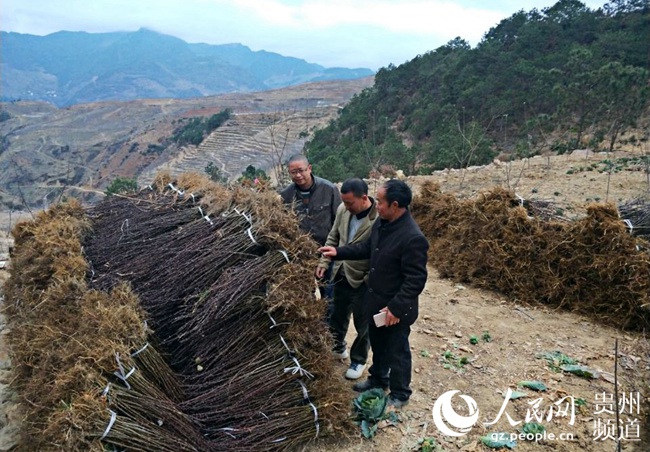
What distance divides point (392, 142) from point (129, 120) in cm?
5686

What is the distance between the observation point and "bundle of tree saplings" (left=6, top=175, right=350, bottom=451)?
2188 millimetres

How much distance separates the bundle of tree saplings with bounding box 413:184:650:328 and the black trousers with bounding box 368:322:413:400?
8.33ft

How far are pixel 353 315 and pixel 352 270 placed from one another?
13.9 inches

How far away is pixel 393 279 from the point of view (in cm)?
274

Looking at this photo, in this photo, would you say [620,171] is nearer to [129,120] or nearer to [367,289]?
[367,289]

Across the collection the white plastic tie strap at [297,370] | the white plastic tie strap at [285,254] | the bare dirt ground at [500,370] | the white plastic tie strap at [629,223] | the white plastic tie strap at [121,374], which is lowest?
the bare dirt ground at [500,370]

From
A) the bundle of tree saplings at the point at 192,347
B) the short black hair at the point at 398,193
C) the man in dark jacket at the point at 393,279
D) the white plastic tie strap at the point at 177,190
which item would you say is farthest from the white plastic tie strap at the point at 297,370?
the white plastic tie strap at the point at 177,190

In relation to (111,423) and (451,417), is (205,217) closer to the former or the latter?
(111,423)

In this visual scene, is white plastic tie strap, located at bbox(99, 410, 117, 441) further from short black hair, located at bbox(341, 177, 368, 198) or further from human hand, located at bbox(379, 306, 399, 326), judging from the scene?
short black hair, located at bbox(341, 177, 368, 198)

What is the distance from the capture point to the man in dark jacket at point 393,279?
2574mm

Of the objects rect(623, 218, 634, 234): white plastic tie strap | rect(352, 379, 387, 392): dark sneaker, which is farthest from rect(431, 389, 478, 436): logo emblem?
rect(623, 218, 634, 234): white plastic tie strap

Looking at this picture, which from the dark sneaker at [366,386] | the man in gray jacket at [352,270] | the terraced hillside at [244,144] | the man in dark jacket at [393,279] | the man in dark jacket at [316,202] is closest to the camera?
the man in dark jacket at [393,279]

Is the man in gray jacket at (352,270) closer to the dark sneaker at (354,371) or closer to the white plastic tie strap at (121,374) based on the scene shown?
the dark sneaker at (354,371)

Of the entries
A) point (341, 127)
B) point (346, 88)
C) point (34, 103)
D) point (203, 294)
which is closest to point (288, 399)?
point (203, 294)
